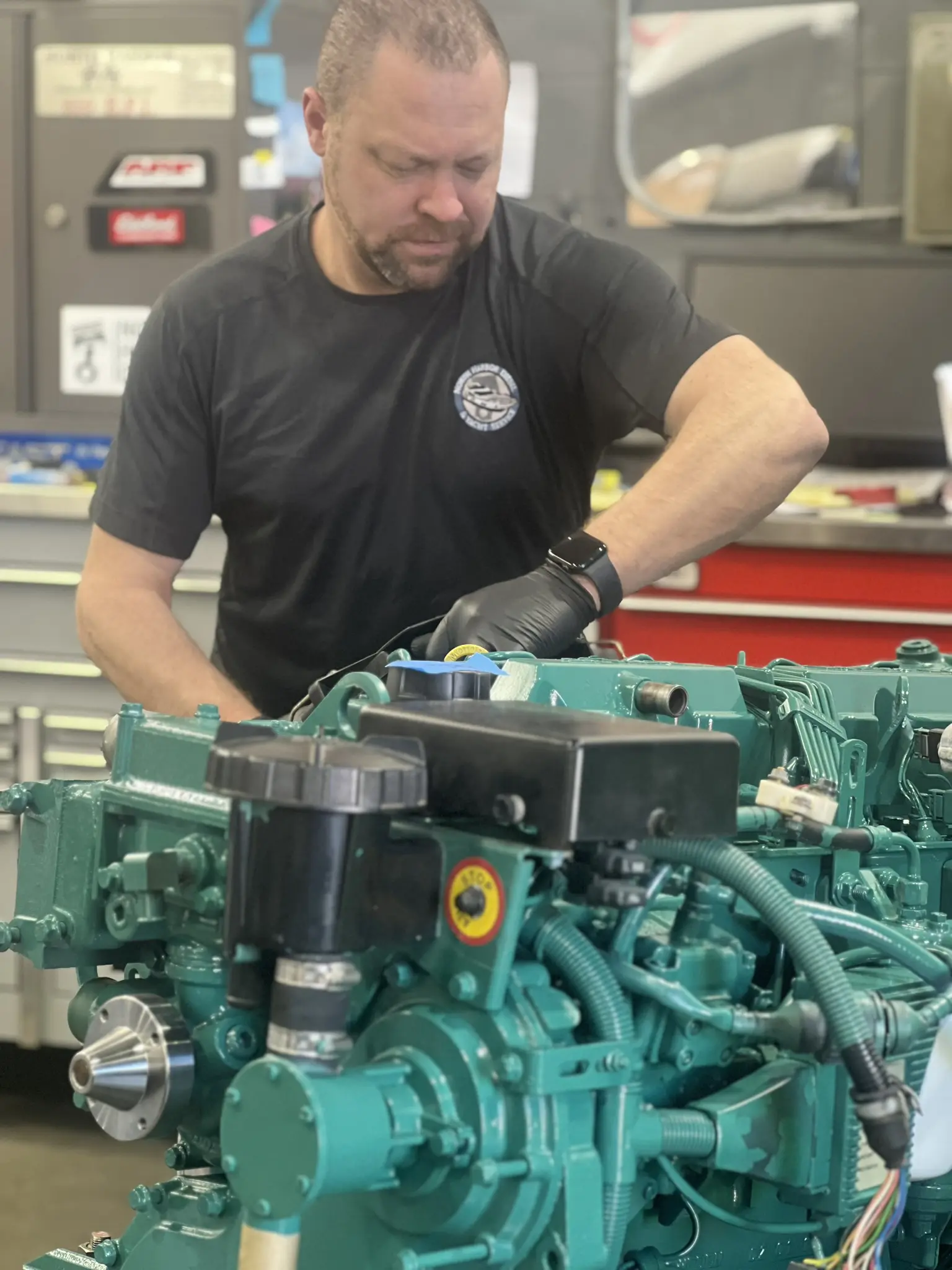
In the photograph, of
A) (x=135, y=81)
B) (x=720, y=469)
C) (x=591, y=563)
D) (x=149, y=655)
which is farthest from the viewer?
(x=135, y=81)

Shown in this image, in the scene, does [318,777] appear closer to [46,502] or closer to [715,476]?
[715,476]

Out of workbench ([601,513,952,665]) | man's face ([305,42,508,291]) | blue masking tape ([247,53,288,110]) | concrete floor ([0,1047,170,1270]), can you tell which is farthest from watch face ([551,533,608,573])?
blue masking tape ([247,53,288,110])

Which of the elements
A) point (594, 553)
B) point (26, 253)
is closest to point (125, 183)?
point (26, 253)

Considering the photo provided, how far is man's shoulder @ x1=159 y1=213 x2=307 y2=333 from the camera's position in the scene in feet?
5.88

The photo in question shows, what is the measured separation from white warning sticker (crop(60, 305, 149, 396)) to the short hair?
1851 mm

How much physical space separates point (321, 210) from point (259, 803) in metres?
1.16

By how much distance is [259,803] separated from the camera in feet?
2.72

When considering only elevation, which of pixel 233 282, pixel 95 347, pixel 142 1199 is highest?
pixel 95 347

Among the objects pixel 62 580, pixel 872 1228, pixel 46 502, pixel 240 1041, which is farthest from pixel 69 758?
pixel 872 1228

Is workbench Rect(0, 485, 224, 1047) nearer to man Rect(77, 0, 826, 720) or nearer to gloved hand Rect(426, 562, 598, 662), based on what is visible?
man Rect(77, 0, 826, 720)

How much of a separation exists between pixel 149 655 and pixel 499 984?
3.26 ft

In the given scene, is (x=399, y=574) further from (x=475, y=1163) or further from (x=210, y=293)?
(x=475, y=1163)

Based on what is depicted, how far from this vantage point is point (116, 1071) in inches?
37.5

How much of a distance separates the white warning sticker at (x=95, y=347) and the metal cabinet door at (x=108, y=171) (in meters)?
0.01
